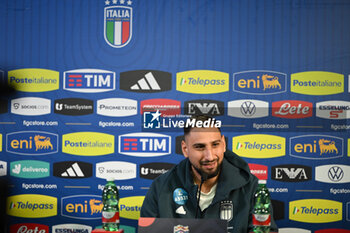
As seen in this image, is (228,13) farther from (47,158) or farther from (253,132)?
(47,158)

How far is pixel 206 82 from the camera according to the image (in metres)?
2.66

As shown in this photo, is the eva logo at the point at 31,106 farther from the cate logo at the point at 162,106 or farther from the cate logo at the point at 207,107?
the cate logo at the point at 207,107

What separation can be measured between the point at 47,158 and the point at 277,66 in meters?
2.02

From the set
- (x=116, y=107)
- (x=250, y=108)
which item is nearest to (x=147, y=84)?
(x=116, y=107)

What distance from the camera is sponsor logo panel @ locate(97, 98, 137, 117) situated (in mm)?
2678

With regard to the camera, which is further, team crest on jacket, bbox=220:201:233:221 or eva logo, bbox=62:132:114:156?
eva logo, bbox=62:132:114:156

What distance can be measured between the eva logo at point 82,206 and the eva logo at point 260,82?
1461 millimetres

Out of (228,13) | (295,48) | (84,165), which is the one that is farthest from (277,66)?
(84,165)

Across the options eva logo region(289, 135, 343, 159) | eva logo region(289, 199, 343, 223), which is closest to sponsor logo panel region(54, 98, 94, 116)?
eva logo region(289, 135, 343, 159)

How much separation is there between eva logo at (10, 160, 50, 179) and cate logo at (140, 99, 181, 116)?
36.7 inches

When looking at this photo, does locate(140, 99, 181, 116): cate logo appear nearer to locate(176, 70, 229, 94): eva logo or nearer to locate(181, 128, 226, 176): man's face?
locate(176, 70, 229, 94): eva logo

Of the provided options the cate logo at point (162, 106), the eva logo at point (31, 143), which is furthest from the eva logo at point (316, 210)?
the eva logo at point (31, 143)

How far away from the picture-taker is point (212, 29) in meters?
2.69

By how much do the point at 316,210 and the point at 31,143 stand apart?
7.78ft
